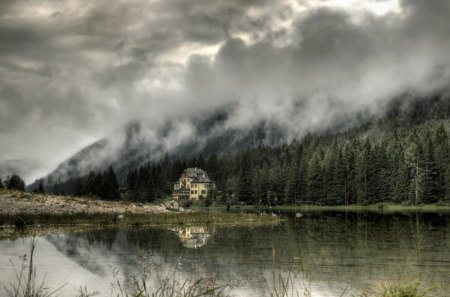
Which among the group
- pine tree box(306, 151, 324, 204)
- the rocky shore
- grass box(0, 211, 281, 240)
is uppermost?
pine tree box(306, 151, 324, 204)

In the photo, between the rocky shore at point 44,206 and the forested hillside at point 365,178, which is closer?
the rocky shore at point 44,206

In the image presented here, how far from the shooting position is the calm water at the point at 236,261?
18.3 meters

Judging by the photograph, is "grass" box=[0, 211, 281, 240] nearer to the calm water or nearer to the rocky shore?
the rocky shore

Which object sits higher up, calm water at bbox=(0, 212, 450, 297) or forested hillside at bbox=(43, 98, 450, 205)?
forested hillside at bbox=(43, 98, 450, 205)

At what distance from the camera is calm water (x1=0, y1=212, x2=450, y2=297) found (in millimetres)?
18328

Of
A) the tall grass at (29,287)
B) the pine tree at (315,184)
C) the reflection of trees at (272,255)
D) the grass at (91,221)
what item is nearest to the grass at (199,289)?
the tall grass at (29,287)

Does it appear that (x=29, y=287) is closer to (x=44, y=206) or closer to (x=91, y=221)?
(x=91, y=221)

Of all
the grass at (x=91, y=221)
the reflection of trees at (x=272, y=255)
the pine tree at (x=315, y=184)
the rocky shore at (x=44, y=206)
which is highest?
the pine tree at (x=315, y=184)

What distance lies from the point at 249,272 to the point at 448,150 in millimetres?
145620

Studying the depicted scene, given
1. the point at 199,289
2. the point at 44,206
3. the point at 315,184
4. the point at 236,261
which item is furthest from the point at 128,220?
the point at 315,184

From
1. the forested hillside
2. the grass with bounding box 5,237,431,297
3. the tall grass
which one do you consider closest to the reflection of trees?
the grass with bounding box 5,237,431,297

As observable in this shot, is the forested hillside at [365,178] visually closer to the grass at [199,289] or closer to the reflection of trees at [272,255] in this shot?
the reflection of trees at [272,255]

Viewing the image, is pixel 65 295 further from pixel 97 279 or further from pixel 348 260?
pixel 348 260

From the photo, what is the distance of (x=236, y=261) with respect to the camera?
Answer: 968 inches
